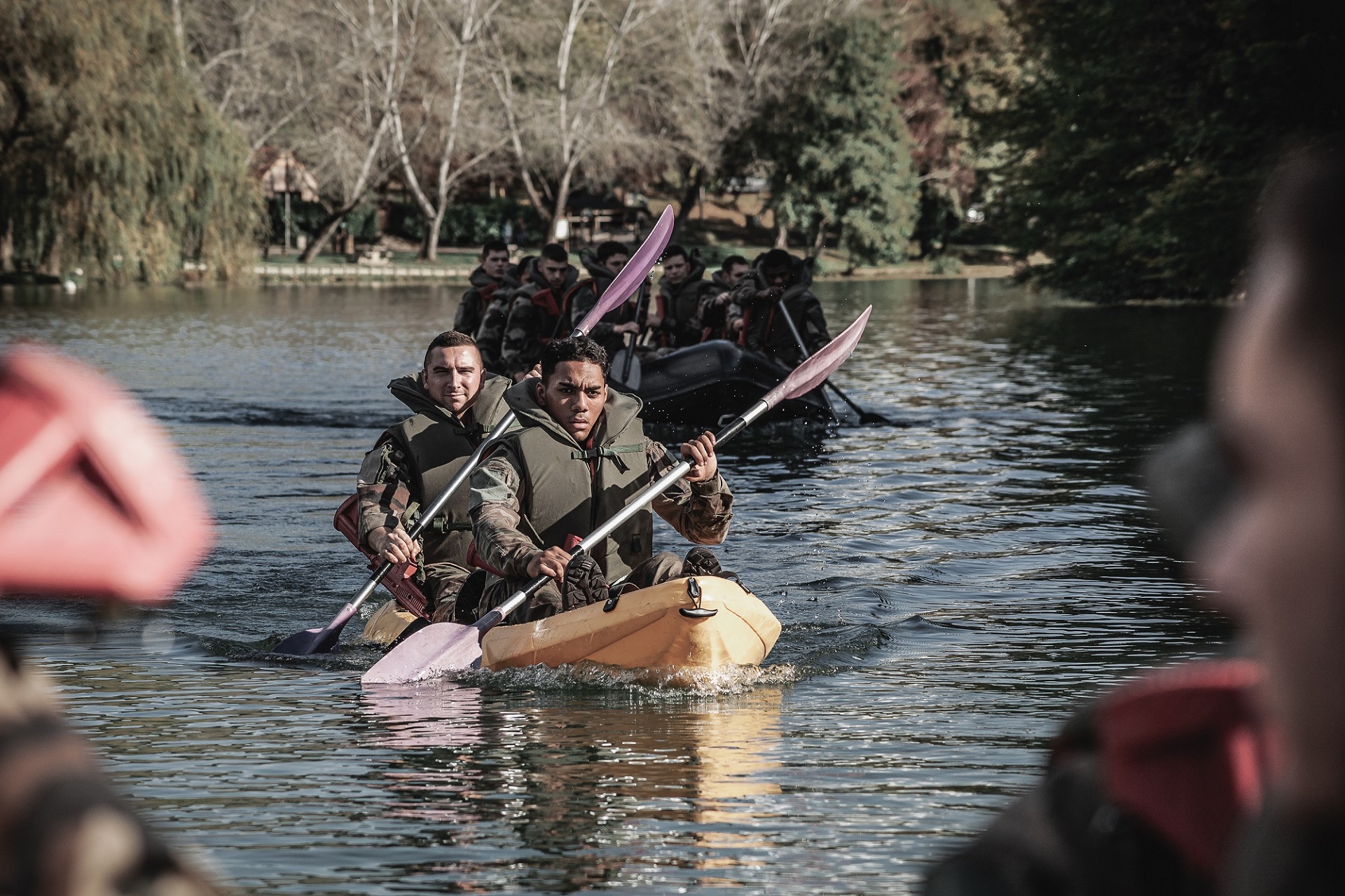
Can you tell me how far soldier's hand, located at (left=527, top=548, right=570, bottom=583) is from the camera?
272 inches

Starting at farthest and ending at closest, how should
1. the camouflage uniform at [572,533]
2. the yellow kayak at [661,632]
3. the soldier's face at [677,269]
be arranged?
the soldier's face at [677,269] → the camouflage uniform at [572,533] → the yellow kayak at [661,632]

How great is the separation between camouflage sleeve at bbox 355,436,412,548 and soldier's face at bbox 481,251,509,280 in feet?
36.2

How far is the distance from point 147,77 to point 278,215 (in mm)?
26343

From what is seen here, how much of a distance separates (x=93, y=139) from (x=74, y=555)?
28.6 metres

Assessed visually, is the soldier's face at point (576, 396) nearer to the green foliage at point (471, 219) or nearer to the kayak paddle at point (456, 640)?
the kayak paddle at point (456, 640)

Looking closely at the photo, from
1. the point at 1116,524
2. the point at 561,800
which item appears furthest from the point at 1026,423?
the point at 561,800

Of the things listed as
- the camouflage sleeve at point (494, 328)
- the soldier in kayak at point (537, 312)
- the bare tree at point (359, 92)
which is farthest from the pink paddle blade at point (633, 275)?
the bare tree at point (359, 92)

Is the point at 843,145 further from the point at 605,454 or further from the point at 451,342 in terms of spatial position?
the point at 605,454

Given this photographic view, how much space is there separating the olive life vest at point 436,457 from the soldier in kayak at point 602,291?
8.23 metres

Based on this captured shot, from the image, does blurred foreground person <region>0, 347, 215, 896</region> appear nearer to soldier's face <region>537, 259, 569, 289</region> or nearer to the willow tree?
soldier's face <region>537, 259, 569, 289</region>

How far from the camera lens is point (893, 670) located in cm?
786

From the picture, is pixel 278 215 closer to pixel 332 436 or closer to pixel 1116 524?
pixel 332 436

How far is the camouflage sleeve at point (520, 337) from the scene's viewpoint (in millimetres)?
17453

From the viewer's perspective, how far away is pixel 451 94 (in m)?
50.2
